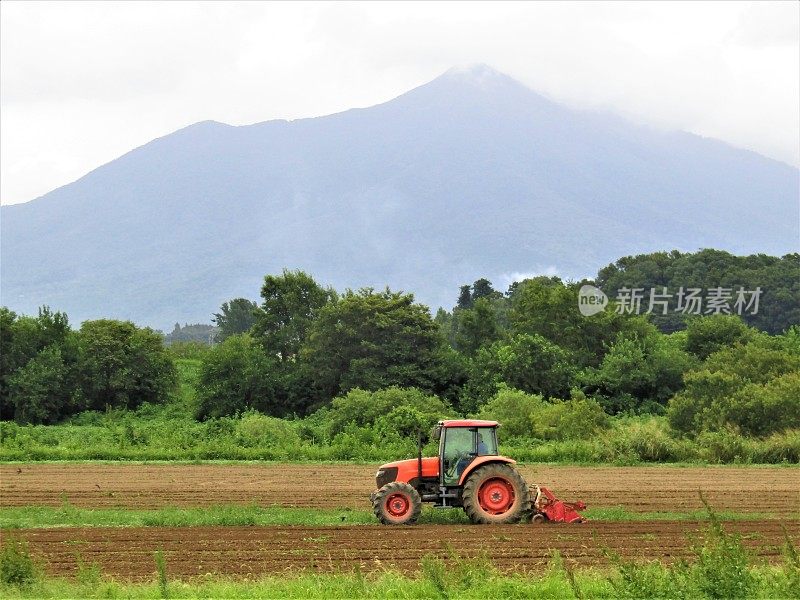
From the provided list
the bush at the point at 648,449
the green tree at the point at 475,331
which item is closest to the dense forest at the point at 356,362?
the green tree at the point at 475,331

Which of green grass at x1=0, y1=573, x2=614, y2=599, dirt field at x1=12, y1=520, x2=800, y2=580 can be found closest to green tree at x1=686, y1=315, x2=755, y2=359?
dirt field at x1=12, y1=520, x2=800, y2=580

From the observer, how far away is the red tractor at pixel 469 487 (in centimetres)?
1880

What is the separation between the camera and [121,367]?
57906mm

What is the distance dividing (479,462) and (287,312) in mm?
44497

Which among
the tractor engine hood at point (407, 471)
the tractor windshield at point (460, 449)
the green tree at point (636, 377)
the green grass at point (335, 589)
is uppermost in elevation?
the green tree at point (636, 377)

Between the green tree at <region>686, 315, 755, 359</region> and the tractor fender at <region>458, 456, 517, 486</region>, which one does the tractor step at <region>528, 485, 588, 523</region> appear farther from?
the green tree at <region>686, 315, 755, 359</region>

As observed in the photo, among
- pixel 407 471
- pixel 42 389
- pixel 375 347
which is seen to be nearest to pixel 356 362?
pixel 375 347

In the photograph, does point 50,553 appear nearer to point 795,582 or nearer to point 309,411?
point 795,582

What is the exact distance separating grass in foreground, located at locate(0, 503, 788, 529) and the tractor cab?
45.9 inches

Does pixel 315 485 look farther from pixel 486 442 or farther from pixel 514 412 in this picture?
pixel 514 412

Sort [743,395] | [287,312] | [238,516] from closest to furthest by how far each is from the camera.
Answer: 1. [238,516]
2. [743,395]
3. [287,312]

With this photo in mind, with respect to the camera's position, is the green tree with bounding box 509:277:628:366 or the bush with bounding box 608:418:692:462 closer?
the bush with bounding box 608:418:692:462

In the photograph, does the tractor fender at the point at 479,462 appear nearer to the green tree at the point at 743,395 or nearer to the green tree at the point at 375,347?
the green tree at the point at 743,395

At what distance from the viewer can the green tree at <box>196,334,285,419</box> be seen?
55.8 metres
